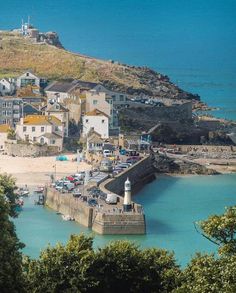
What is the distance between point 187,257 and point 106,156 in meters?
18.0

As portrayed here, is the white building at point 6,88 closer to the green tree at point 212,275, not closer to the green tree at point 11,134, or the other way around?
the green tree at point 11,134

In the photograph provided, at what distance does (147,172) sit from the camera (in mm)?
49812

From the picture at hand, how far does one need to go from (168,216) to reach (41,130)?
15.8 m

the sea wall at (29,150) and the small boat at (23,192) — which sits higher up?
the sea wall at (29,150)

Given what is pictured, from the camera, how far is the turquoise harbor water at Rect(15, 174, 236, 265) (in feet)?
112

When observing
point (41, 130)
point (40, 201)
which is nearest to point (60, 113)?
point (41, 130)

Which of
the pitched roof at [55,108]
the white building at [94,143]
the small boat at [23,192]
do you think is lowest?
the small boat at [23,192]

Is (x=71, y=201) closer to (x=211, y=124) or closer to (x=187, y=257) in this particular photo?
(x=187, y=257)

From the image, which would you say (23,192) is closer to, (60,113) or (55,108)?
(60,113)

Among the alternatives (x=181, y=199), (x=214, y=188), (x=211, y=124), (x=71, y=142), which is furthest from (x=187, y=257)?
(x=211, y=124)

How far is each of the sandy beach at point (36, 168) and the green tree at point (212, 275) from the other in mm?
23983

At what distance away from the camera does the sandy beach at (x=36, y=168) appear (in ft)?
148

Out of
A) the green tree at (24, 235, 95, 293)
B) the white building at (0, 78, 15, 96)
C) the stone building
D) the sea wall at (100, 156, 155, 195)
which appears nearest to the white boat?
the sea wall at (100, 156, 155, 195)

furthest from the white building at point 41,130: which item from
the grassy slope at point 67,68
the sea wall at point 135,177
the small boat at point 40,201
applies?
the grassy slope at point 67,68
